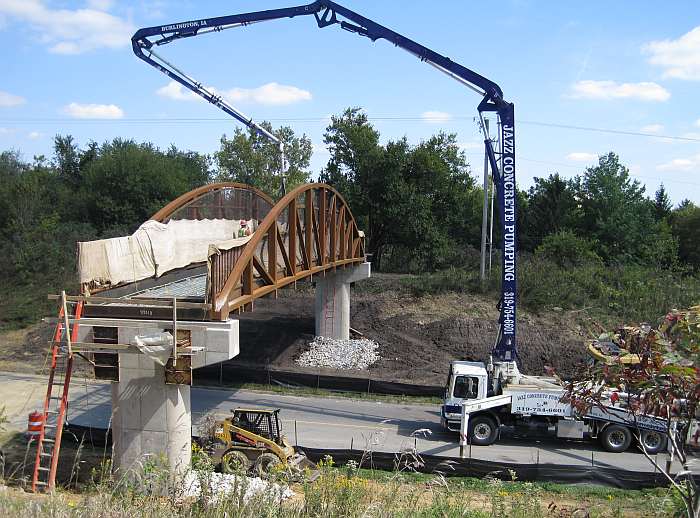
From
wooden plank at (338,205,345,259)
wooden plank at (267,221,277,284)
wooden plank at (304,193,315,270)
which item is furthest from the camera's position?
wooden plank at (338,205,345,259)

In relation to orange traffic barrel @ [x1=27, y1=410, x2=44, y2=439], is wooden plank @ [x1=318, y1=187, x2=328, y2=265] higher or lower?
higher

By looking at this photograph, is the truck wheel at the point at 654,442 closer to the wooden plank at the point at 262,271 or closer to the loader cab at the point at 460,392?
the loader cab at the point at 460,392

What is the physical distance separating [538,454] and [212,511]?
13.5m

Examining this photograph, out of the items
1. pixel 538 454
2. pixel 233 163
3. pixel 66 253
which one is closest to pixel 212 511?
pixel 538 454

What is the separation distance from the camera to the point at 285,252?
19125 mm

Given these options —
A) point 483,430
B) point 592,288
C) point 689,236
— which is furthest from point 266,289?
point 689,236

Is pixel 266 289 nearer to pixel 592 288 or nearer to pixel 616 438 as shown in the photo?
pixel 616 438

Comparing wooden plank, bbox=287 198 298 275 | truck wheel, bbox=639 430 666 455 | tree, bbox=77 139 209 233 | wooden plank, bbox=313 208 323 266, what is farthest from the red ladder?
tree, bbox=77 139 209 233

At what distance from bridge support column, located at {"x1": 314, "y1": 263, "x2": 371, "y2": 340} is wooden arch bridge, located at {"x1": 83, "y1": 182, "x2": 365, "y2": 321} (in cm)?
89

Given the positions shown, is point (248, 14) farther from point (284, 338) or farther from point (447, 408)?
point (447, 408)

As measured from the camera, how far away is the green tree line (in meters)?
44.0

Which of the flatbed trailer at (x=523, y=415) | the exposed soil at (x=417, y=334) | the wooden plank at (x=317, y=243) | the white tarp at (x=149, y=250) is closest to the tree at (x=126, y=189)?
the exposed soil at (x=417, y=334)

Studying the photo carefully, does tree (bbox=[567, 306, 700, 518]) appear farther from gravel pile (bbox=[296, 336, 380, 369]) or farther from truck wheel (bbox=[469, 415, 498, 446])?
gravel pile (bbox=[296, 336, 380, 369])

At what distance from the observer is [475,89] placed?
22047 millimetres
